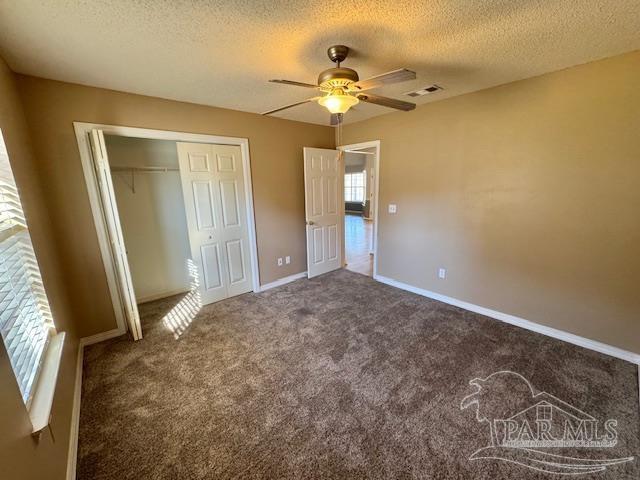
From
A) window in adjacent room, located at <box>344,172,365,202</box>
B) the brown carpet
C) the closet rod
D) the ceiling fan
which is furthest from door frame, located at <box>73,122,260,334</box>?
window in adjacent room, located at <box>344,172,365,202</box>

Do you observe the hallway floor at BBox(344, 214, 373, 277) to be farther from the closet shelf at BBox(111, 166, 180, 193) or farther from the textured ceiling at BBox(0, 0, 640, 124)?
the closet shelf at BBox(111, 166, 180, 193)

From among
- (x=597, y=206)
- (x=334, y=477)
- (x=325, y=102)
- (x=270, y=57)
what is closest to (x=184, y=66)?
(x=270, y=57)

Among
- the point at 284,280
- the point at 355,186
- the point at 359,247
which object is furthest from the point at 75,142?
the point at 355,186

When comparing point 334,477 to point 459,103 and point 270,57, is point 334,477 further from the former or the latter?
point 459,103

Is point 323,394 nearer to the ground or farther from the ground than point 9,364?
nearer to the ground

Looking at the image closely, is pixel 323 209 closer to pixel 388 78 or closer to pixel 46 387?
pixel 388 78

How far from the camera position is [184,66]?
2031 millimetres

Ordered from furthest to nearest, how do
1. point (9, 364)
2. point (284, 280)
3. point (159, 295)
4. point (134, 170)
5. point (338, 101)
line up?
point (284, 280) < point (159, 295) < point (134, 170) < point (338, 101) < point (9, 364)

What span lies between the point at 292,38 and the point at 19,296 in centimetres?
216

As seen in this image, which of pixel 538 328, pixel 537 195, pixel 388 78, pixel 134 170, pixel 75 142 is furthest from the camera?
pixel 134 170

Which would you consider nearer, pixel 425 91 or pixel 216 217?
pixel 425 91

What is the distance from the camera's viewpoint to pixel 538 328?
2.57 m

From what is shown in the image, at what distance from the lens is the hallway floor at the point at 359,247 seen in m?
4.62

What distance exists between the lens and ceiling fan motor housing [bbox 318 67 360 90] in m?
1.60
